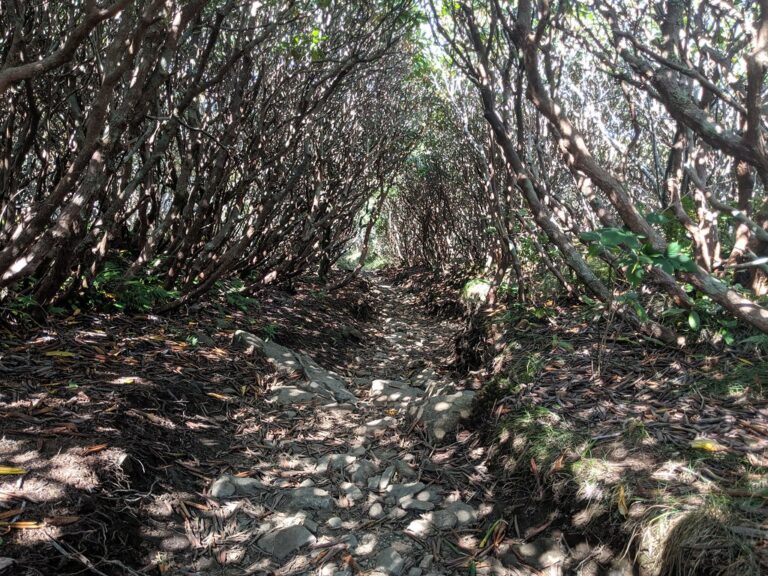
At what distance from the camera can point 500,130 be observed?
3.92 m

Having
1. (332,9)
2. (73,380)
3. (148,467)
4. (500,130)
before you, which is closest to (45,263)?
(73,380)

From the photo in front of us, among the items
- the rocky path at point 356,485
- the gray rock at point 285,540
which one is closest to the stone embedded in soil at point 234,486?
the rocky path at point 356,485

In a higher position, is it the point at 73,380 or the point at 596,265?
the point at 596,265

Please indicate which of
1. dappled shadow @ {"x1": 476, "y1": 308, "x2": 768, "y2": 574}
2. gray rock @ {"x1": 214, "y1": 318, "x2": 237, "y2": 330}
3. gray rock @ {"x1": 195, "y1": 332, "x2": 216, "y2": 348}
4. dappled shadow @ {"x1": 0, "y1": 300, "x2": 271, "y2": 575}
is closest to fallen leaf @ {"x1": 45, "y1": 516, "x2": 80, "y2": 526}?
dappled shadow @ {"x1": 0, "y1": 300, "x2": 271, "y2": 575}

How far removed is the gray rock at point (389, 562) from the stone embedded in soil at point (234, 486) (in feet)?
2.66

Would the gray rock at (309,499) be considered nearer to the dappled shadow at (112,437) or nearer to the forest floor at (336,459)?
the forest floor at (336,459)

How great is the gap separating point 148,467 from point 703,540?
240 cm

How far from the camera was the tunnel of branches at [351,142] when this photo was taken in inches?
114

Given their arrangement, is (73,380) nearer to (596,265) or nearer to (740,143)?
(740,143)

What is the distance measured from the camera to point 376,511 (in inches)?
106

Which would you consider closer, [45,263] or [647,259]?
[647,259]

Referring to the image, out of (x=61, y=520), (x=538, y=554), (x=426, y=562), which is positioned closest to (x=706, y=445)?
(x=538, y=554)

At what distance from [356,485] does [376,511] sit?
274 millimetres

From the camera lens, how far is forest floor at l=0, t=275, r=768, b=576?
2057mm
